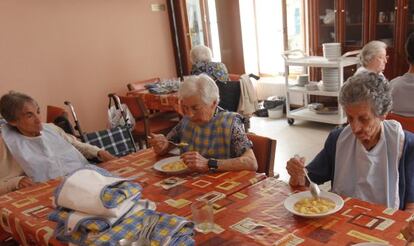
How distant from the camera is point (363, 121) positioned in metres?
1.44

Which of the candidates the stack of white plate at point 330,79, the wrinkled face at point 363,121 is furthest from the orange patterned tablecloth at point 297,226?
the stack of white plate at point 330,79

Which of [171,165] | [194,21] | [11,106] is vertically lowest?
[171,165]

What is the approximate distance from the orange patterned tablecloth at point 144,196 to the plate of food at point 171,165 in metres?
0.03

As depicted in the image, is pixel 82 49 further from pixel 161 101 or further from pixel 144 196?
pixel 144 196

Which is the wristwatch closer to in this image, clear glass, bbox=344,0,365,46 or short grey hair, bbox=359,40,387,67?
short grey hair, bbox=359,40,387,67

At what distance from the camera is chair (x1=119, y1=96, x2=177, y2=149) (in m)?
3.59

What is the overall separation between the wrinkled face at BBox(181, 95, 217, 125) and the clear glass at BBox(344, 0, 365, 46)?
3171mm

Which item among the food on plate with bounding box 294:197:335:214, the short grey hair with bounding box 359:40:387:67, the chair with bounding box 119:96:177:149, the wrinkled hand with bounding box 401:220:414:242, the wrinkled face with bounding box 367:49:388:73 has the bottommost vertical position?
the chair with bounding box 119:96:177:149

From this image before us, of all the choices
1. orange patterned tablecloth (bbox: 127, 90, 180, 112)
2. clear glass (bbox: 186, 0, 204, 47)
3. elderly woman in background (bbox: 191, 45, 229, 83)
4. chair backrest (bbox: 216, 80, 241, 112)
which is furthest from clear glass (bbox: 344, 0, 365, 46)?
orange patterned tablecloth (bbox: 127, 90, 180, 112)

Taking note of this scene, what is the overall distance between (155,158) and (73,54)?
9.86 feet

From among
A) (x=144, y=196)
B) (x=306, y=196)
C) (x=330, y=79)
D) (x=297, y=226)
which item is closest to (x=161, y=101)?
(x=330, y=79)

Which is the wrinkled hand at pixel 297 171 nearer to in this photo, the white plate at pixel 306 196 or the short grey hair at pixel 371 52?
the white plate at pixel 306 196

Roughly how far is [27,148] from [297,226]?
5.50ft

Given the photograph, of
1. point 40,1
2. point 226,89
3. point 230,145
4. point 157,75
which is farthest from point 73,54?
point 230,145
